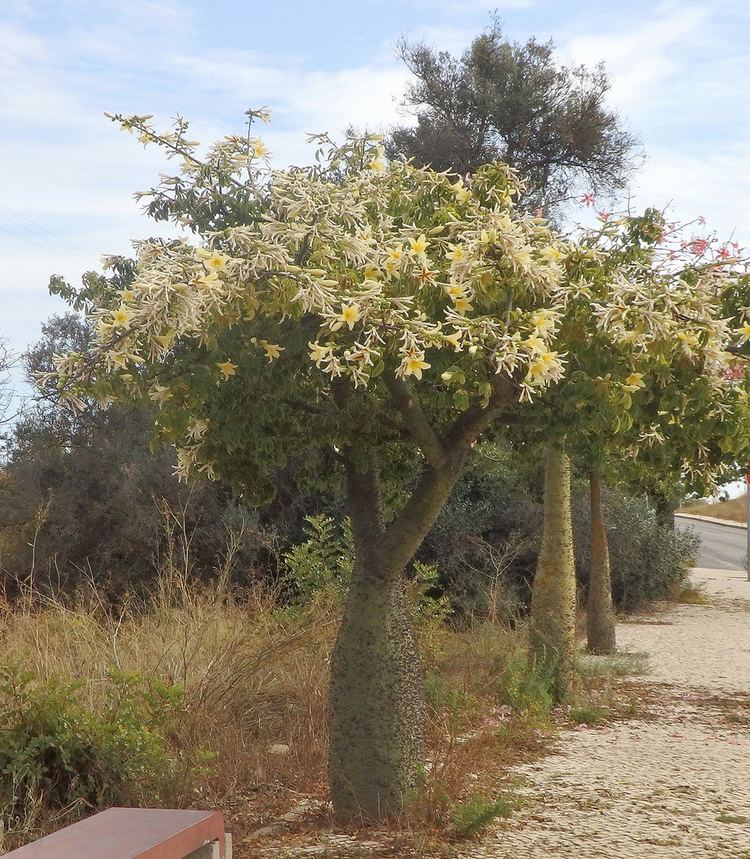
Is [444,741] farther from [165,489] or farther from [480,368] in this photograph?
[165,489]

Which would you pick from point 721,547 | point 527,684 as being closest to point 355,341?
point 527,684

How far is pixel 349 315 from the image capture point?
13.4 feet

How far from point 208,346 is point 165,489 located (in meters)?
9.96

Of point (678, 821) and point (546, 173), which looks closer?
point (678, 821)

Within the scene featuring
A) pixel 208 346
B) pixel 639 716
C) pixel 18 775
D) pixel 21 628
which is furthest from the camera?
pixel 639 716

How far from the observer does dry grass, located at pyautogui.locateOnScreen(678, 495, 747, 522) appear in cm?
4907

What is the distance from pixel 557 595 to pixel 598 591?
9.11 ft

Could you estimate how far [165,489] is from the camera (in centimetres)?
1379

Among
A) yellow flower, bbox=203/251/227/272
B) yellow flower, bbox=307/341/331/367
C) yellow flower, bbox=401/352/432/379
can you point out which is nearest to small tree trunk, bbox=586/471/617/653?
yellow flower, bbox=401/352/432/379

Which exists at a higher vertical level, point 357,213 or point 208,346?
point 357,213

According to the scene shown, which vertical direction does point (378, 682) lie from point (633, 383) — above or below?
below

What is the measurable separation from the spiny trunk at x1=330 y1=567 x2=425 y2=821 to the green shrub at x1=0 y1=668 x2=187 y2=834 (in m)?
0.90

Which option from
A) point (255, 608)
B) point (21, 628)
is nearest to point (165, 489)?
point (255, 608)

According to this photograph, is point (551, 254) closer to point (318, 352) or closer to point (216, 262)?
point (318, 352)
